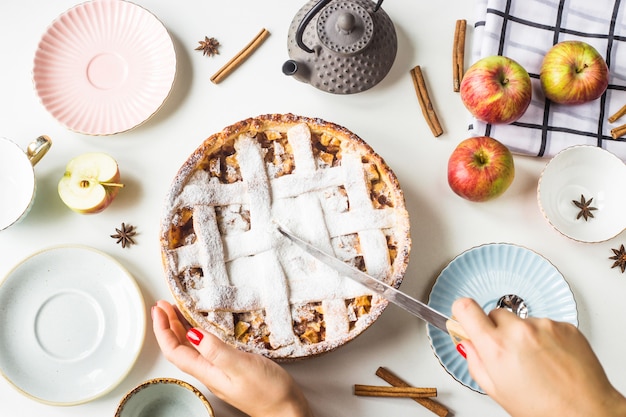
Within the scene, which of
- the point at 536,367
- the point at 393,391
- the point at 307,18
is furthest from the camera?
the point at 393,391

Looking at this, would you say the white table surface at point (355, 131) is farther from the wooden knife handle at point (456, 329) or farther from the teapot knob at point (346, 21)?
the wooden knife handle at point (456, 329)

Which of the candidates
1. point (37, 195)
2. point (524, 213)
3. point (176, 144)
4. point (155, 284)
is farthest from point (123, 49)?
point (524, 213)

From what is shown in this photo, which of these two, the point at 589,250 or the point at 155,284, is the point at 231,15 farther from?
the point at 589,250

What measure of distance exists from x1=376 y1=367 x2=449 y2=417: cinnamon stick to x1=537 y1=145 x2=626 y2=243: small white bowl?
0.46m

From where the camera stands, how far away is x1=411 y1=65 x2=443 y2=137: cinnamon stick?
1400mm

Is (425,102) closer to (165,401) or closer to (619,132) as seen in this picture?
(619,132)

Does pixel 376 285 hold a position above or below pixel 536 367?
below

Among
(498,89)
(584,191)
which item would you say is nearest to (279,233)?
(498,89)

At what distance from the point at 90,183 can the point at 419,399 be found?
827mm

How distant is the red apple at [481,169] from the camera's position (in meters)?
1.28

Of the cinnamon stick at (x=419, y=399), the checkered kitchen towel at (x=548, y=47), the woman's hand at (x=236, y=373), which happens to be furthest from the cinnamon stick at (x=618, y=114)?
the woman's hand at (x=236, y=373)

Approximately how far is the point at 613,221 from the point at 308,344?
0.73 metres

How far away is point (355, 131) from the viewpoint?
4.60 feet

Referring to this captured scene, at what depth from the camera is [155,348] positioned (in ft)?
4.25
